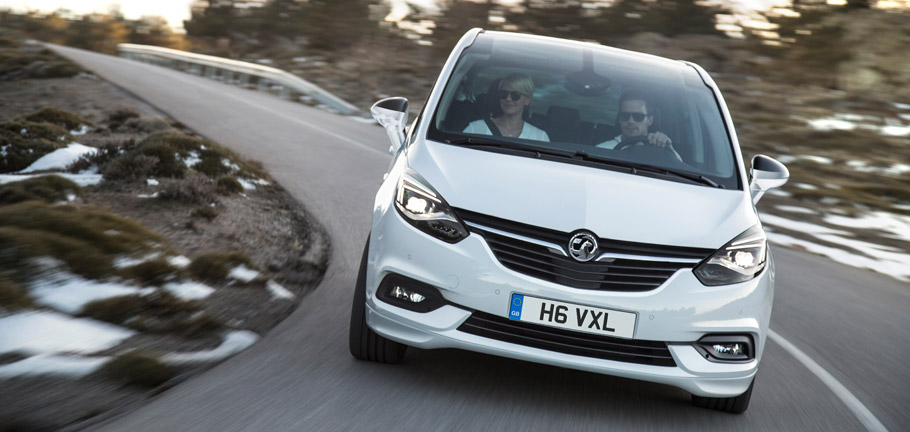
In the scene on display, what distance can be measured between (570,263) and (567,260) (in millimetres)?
18

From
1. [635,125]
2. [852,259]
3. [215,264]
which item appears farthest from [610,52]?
[852,259]

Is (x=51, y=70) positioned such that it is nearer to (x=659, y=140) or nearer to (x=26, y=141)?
(x=26, y=141)

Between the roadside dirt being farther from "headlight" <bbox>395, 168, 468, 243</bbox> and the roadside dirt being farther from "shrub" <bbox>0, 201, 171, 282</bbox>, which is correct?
"headlight" <bbox>395, 168, 468, 243</bbox>

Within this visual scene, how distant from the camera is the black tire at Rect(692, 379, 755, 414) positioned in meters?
4.45

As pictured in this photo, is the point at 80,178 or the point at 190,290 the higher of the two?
the point at 190,290

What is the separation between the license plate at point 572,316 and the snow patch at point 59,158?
24.6 ft

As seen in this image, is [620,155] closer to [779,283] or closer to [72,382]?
[72,382]

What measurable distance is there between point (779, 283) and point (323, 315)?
469cm

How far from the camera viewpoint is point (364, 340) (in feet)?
14.6

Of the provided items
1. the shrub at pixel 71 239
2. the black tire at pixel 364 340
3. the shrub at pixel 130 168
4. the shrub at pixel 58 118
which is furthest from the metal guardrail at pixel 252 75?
the black tire at pixel 364 340

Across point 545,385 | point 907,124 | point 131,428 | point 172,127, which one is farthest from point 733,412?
point 907,124

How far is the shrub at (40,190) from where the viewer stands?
7520 millimetres

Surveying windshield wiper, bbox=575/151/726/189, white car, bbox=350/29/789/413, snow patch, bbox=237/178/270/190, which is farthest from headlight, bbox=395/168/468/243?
snow patch, bbox=237/178/270/190

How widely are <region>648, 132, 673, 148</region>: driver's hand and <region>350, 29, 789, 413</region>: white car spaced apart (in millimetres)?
193
